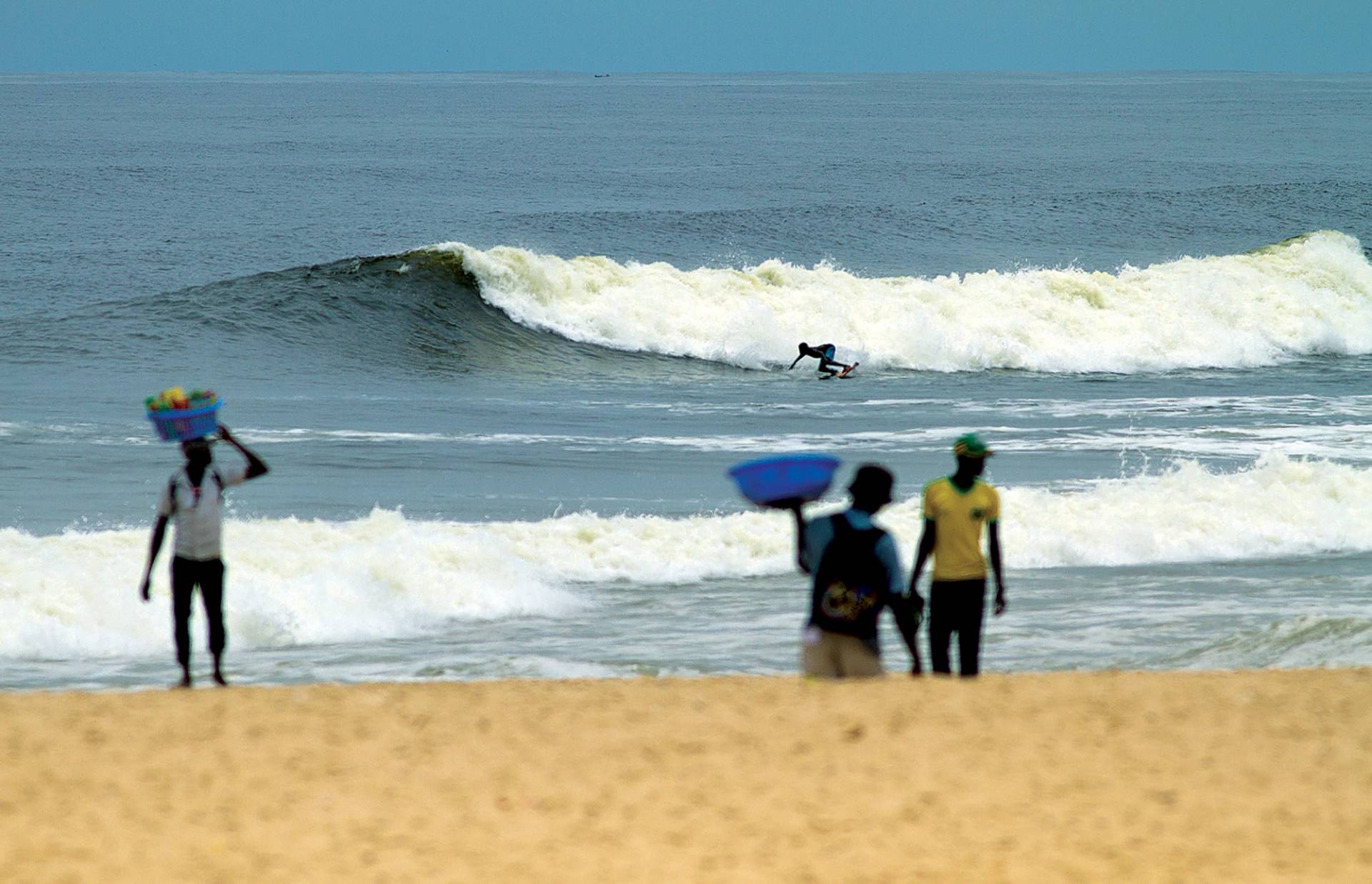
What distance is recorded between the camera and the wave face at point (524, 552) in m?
11.3

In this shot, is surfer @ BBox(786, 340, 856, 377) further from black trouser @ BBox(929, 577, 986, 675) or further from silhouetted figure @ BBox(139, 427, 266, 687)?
silhouetted figure @ BBox(139, 427, 266, 687)

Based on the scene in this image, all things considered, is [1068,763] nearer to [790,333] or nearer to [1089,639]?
[1089,639]

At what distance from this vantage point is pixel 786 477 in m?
7.21

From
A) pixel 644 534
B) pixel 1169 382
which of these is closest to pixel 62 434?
pixel 644 534

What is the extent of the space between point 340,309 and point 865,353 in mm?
9147

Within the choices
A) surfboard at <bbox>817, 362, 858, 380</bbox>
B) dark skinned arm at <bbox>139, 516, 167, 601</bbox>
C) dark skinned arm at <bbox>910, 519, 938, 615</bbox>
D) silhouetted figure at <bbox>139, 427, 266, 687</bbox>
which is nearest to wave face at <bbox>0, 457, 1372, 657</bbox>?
dark skinned arm at <bbox>139, 516, 167, 601</bbox>

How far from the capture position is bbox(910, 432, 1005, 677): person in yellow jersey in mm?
7668

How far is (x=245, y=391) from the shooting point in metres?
22.7

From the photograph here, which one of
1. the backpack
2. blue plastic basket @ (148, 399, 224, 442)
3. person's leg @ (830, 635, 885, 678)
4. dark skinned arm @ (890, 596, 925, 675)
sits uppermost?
blue plastic basket @ (148, 399, 224, 442)

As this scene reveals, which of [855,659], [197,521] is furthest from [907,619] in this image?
[197,521]

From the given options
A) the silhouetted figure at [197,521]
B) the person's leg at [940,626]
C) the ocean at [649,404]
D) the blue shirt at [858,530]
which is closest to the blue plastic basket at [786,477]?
the blue shirt at [858,530]

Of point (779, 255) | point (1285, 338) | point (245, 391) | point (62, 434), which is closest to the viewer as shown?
point (62, 434)

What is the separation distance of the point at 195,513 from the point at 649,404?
1536cm

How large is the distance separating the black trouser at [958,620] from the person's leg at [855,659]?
0.53 metres
